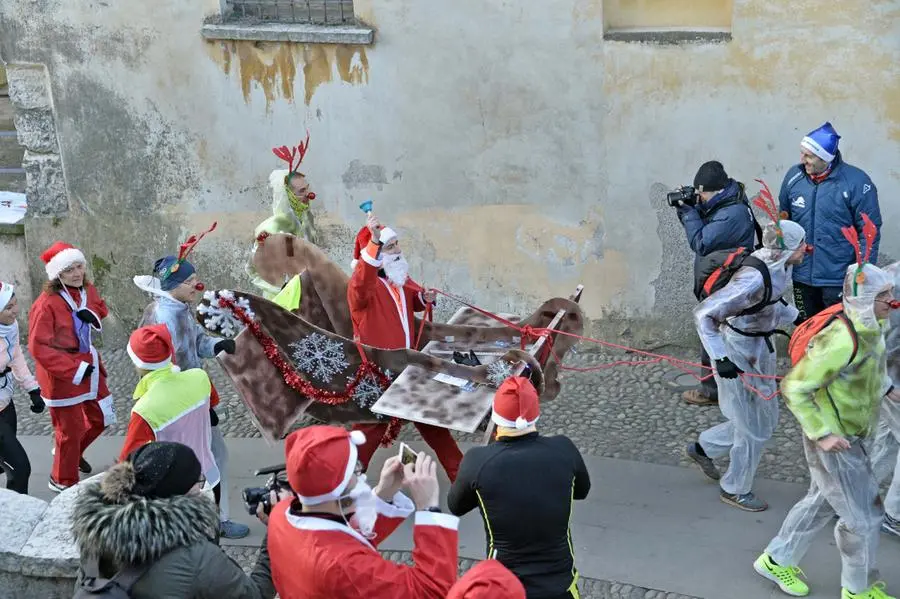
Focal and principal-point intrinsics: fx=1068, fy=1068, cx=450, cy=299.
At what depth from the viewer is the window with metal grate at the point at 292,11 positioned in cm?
872

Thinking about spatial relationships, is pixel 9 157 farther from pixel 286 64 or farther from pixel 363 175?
pixel 363 175

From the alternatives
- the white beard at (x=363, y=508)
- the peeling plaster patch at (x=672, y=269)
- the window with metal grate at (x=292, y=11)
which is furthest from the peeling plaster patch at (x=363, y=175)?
the white beard at (x=363, y=508)

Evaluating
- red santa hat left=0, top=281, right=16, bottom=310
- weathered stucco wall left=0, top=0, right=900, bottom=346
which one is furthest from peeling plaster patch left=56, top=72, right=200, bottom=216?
red santa hat left=0, top=281, right=16, bottom=310

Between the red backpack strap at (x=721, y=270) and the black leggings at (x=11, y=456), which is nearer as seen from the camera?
the red backpack strap at (x=721, y=270)

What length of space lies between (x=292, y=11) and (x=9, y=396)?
13.2 feet

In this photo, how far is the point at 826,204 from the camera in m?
7.21

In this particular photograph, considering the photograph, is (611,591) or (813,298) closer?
(611,591)

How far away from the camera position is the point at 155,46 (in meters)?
8.73

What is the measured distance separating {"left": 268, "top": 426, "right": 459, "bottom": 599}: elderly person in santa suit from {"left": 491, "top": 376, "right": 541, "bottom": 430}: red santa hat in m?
0.57

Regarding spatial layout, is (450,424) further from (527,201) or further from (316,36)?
(316,36)

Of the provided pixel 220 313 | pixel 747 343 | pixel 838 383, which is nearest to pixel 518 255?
pixel 747 343

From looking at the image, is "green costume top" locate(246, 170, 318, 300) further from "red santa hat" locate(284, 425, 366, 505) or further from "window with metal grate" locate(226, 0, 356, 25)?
"red santa hat" locate(284, 425, 366, 505)

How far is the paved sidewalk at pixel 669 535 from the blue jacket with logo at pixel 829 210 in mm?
1662

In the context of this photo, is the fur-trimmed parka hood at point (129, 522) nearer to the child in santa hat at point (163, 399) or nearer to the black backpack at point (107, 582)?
the black backpack at point (107, 582)
